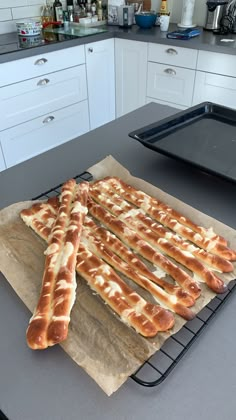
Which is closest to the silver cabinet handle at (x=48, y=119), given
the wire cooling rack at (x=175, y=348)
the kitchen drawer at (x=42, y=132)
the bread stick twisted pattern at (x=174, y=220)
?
the kitchen drawer at (x=42, y=132)

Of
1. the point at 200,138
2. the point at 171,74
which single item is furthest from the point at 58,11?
the point at 200,138

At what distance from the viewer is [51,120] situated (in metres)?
2.24

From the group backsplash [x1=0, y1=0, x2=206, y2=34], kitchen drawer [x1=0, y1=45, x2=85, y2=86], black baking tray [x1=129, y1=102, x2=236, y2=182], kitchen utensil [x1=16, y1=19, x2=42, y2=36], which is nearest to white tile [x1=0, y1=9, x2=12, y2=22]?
backsplash [x1=0, y1=0, x2=206, y2=34]

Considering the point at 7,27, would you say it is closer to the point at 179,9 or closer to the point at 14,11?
the point at 14,11

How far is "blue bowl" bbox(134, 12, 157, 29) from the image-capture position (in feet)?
7.72

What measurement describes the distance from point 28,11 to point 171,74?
1.09 m

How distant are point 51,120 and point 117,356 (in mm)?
1951

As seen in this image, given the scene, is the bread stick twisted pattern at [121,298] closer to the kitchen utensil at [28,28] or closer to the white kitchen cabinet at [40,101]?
the white kitchen cabinet at [40,101]

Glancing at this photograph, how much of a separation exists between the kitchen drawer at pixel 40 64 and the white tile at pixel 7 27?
0.53 meters

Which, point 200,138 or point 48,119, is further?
point 48,119

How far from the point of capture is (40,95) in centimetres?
209

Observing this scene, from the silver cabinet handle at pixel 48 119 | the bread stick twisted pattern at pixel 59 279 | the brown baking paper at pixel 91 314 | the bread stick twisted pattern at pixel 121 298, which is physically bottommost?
the silver cabinet handle at pixel 48 119

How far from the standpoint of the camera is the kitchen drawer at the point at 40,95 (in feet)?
6.37

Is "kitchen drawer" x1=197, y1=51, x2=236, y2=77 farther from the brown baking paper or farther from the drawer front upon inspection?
the brown baking paper
